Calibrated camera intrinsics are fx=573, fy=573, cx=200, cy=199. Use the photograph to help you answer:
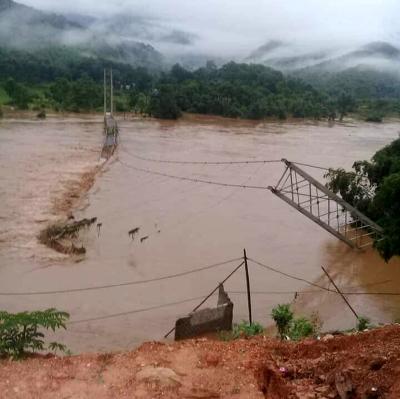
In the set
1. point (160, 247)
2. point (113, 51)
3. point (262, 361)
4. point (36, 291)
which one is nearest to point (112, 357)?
point (262, 361)

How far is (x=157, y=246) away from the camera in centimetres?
1623

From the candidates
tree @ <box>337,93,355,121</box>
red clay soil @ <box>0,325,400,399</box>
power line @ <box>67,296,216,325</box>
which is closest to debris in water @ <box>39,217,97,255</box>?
power line @ <box>67,296,216,325</box>

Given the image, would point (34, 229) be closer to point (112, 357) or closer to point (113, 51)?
point (112, 357)

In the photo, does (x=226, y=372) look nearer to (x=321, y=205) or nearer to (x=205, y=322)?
(x=205, y=322)

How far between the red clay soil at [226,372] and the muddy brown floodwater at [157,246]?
12.4ft

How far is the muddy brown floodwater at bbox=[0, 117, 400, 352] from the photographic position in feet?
39.7

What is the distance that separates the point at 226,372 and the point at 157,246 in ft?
33.0

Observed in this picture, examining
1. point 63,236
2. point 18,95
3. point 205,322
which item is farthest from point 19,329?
point 18,95

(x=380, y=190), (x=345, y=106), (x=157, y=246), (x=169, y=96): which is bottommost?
(x=157, y=246)

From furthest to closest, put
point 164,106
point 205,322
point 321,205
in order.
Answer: point 164,106, point 321,205, point 205,322

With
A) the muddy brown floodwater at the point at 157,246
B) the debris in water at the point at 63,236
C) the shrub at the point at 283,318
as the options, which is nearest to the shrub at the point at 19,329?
the muddy brown floodwater at the point at 157,246

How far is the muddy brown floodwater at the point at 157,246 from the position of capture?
39.7ft

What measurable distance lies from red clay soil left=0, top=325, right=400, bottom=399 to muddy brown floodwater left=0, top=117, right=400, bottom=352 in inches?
149

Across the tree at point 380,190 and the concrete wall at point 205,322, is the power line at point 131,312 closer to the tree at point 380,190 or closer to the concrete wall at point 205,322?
the concrete wall at point 205,322
